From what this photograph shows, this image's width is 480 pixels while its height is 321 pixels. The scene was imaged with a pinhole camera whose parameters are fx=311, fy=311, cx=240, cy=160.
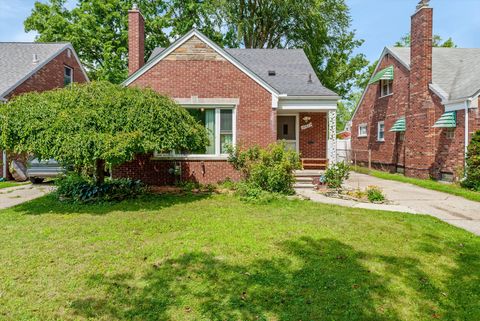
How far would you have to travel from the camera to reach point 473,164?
37.4 feet

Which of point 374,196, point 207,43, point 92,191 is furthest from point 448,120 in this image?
point 92,191

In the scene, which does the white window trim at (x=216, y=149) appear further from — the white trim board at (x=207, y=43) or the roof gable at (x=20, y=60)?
the roof gable at (x=20, y=60)

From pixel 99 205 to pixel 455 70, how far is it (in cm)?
1719

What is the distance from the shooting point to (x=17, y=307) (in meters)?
3.46

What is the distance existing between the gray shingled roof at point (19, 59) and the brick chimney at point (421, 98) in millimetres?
19272

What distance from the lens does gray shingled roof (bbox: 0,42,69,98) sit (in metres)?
15.4

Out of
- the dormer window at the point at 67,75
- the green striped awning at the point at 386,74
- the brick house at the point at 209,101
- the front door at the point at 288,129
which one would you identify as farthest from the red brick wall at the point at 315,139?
the dormer window at the point at 67,75

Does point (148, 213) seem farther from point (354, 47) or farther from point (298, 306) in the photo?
point (354, 47)

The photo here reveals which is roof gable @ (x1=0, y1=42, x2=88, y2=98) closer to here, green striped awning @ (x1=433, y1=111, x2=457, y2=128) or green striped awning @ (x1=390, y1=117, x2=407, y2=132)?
green striped awning @ (x1=390, y1=117, x2=407, y2=132)

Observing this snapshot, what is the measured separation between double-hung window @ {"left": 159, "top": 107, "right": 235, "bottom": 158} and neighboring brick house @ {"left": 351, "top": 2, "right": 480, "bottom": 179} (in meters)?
9.16

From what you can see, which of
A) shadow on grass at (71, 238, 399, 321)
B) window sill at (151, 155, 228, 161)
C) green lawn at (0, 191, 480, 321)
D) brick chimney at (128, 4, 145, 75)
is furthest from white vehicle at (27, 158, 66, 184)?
shadow on grass at (71, 238, 399, 321)

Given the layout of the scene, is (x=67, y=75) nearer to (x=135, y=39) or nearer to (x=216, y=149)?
(x=135, y=39)

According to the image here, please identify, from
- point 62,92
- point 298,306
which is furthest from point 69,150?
point 298,306

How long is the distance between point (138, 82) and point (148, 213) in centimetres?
584
